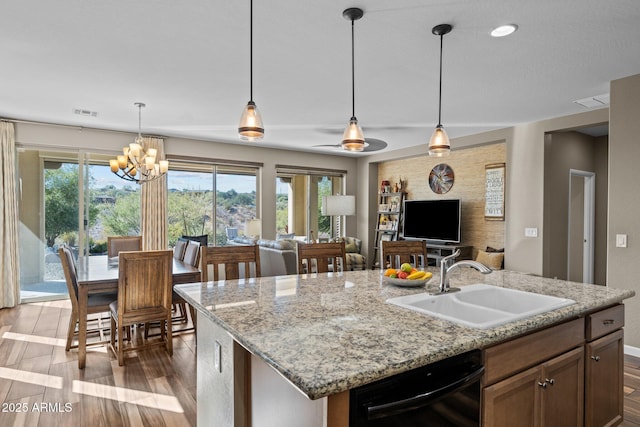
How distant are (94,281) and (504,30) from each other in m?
3.76

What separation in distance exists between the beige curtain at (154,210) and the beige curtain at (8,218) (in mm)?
1610

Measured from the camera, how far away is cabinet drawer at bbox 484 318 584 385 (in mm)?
1369

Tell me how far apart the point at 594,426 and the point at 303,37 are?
2983 mm

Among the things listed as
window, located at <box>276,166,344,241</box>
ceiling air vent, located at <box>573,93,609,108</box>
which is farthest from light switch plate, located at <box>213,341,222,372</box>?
window, located at <box>276,166,344,241</box>

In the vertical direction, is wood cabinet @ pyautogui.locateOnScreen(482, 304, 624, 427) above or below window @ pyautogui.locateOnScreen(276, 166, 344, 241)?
below

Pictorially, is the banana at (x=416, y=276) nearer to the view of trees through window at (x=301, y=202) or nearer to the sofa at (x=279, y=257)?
the sofa at (x=279, y=257)

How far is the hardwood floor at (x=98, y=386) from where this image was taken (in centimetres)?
233

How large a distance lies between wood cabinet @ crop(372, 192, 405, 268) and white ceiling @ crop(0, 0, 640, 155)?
110 inches

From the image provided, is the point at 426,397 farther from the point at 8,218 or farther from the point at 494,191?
the point at 8,218

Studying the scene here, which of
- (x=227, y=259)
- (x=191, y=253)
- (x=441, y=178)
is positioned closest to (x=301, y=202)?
(x=441, y=178)

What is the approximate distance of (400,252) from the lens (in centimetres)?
303

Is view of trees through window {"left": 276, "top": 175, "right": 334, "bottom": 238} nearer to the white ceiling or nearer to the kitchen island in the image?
the white ceiling

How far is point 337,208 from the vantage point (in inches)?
274

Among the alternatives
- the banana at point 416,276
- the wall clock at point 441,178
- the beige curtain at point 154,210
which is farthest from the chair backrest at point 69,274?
the wall clock at point 441,178
